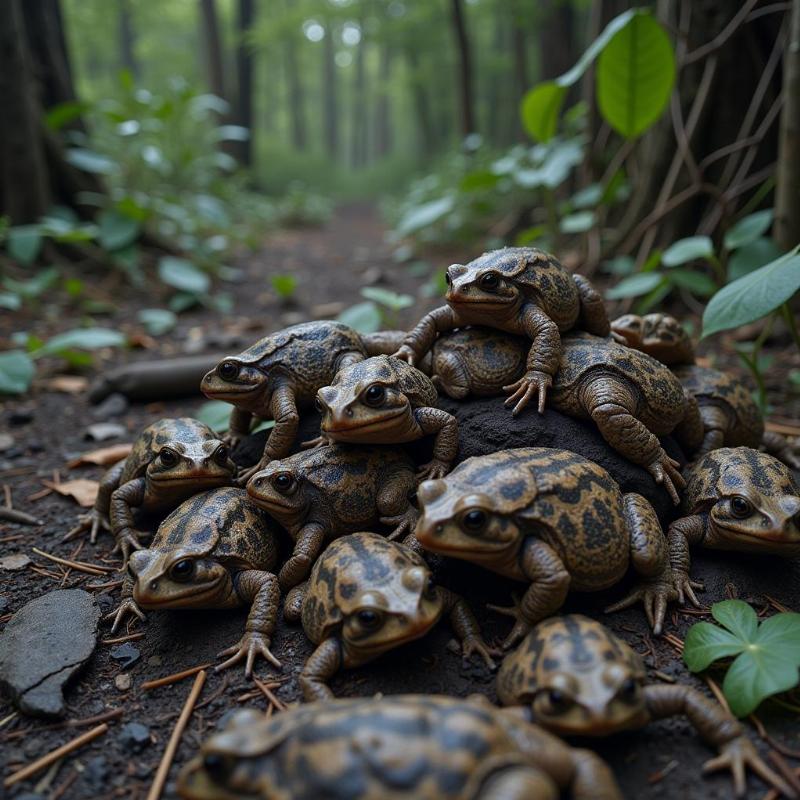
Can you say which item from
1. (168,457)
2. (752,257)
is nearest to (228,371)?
(168,457)

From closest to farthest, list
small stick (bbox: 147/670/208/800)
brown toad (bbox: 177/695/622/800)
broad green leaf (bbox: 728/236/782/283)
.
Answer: brown toad (bbox: 177/695/622/800) < small stick (bbox: 147/670/208/800) < broad green leaf (bbox: 728/236/782/283)

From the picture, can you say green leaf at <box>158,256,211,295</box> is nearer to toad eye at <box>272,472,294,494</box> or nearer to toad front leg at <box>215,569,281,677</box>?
toad eye at <box>272,472,294,494</box>

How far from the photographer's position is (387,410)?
321 cm

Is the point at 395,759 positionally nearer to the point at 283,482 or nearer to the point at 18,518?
the point at 283,482

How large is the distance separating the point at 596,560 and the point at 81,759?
2.34 m

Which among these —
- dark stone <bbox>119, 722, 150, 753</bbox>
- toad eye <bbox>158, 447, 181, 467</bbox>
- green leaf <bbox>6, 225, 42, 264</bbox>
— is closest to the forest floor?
dark stone <bbox>119, 722, 150, 753</bbox>

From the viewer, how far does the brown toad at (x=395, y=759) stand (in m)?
1.95

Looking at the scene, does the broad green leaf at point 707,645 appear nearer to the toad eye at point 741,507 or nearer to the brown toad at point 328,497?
the toad eye at point 741,507

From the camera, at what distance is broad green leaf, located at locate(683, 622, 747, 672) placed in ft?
8.86

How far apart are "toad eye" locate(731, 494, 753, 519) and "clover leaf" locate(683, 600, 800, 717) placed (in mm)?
480

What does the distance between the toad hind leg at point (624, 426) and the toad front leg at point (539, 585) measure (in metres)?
0.85

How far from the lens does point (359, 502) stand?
3.43 m

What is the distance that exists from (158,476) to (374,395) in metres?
1.45

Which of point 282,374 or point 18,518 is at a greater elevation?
point 282,374
